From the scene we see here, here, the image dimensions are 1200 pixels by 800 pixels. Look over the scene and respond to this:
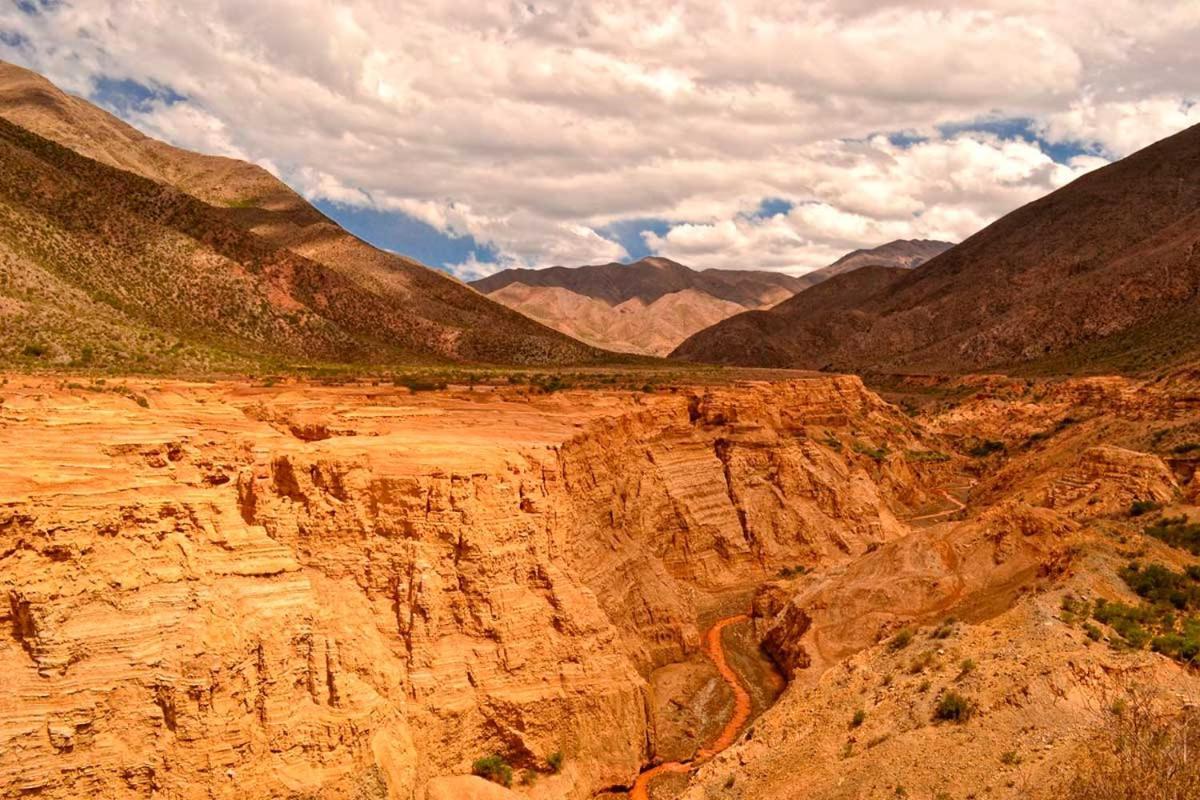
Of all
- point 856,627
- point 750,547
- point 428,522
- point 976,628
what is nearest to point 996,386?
point 750,547

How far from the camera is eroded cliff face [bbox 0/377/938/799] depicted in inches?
512

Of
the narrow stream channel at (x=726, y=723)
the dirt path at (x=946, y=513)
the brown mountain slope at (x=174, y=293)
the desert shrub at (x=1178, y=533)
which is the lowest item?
the narrow stream channel at (x=726, y=723)

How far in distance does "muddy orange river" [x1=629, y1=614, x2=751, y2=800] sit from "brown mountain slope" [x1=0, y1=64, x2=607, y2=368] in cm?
2748

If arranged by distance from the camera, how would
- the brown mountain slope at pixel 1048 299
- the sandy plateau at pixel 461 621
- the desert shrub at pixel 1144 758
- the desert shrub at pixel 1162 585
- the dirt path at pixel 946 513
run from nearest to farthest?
the desert shrub at pixel 1144 758
the sandy plateau at pixel 461 621
the desert shrub at pixel 1162 585
the dirt path at pixel 946 513
the brown mountain slope at pixel 1048 299

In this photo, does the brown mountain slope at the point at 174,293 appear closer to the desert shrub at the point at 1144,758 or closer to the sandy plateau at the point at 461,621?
the sandy plateau at the point at 461,621

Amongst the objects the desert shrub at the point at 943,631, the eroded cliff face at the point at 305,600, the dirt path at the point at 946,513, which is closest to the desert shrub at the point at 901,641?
the desert shrub at the point at 943,631

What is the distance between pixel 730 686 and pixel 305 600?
673 inches

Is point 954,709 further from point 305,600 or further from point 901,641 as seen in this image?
point 305,600

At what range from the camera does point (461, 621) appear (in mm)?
19141

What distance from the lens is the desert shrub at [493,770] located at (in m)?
18.3

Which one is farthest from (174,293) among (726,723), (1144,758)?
(1144,758)

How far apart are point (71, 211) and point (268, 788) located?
50.4 metres

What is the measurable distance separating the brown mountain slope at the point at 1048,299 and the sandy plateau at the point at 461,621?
165ft

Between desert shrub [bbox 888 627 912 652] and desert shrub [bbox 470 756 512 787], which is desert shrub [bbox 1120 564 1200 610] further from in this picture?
desert shrub [bbox 470 756 512 787]
